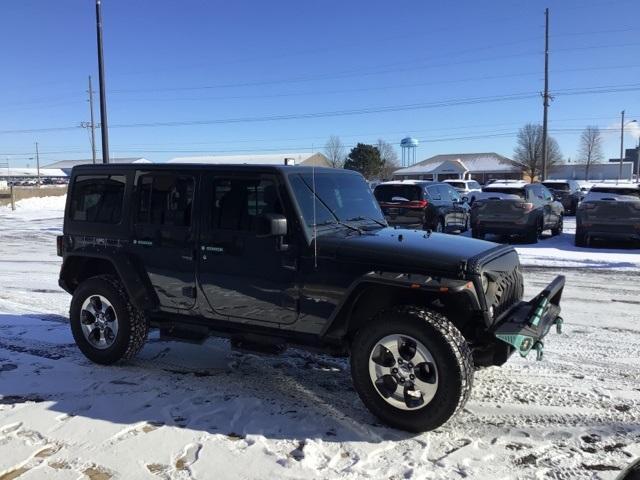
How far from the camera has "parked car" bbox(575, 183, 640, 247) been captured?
13.5 metres

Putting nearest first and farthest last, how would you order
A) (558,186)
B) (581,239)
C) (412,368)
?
(412,368) → (581,239) → (558,186)

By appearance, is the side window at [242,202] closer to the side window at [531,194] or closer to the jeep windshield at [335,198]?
the jeep windshield at [335,198]

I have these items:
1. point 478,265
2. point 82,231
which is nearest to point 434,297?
point 478,265

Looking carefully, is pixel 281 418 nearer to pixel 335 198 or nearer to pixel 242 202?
pixel 242 202

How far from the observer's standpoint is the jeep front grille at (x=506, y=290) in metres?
4.12

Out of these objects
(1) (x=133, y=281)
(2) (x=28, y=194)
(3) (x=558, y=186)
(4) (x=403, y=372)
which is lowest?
(4) (x=403, y=372)

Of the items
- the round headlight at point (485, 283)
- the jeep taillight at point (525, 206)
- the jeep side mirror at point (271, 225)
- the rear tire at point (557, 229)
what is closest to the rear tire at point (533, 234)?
the jeep taillight at point (525, 206)

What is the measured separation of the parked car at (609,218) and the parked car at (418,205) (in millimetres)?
3472

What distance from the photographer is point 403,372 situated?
3930 mm

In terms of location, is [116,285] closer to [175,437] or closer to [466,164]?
[175,437]

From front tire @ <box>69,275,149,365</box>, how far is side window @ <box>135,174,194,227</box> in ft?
2.40

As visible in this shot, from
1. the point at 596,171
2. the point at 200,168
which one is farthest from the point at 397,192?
the point at 596,171

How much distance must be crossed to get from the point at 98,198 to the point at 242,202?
169 centimetres

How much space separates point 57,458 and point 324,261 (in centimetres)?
218
